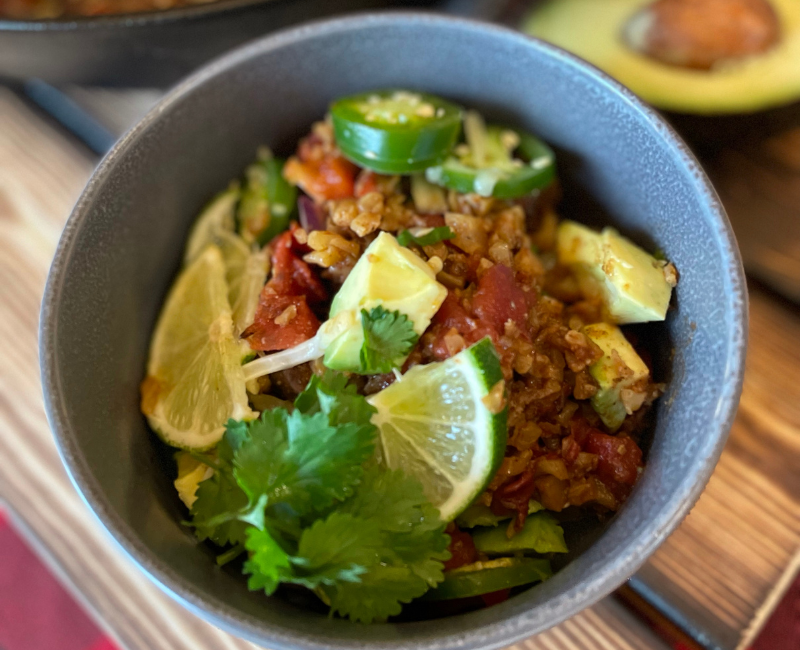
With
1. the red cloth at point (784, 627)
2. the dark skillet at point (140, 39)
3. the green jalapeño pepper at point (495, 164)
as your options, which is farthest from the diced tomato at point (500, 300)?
the dark skillet at point (140, 39)

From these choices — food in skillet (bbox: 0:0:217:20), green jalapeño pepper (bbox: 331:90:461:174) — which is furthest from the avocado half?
food in skillet (bbox: 0:0:217:20)

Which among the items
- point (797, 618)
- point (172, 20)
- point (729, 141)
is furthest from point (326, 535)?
point (729, 141)

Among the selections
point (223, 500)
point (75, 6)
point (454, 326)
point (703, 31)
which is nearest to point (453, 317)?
point (454, 326)

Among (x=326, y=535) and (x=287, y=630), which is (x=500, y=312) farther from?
(x=287, y=630)

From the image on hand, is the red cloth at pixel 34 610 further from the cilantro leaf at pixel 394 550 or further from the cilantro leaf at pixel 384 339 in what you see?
the cilantro leaf at pixel 384 339

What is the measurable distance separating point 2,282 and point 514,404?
127 centimetres

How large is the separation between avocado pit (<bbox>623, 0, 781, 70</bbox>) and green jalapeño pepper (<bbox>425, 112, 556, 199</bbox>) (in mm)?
595

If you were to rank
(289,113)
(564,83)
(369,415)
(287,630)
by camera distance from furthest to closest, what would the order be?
(289,113) → (564,83) → (369,415) → (287,630)

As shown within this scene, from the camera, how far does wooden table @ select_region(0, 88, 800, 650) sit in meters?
1.17

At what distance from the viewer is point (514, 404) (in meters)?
1.01

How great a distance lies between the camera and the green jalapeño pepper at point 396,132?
118 cm

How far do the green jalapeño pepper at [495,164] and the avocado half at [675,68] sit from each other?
0.40 m

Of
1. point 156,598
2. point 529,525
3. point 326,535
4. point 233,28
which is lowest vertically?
point 156,598

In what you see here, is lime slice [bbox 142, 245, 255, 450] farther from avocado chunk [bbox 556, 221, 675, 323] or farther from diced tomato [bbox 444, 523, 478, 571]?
avocado chunk [bbox 556, 221, 675, 323]
